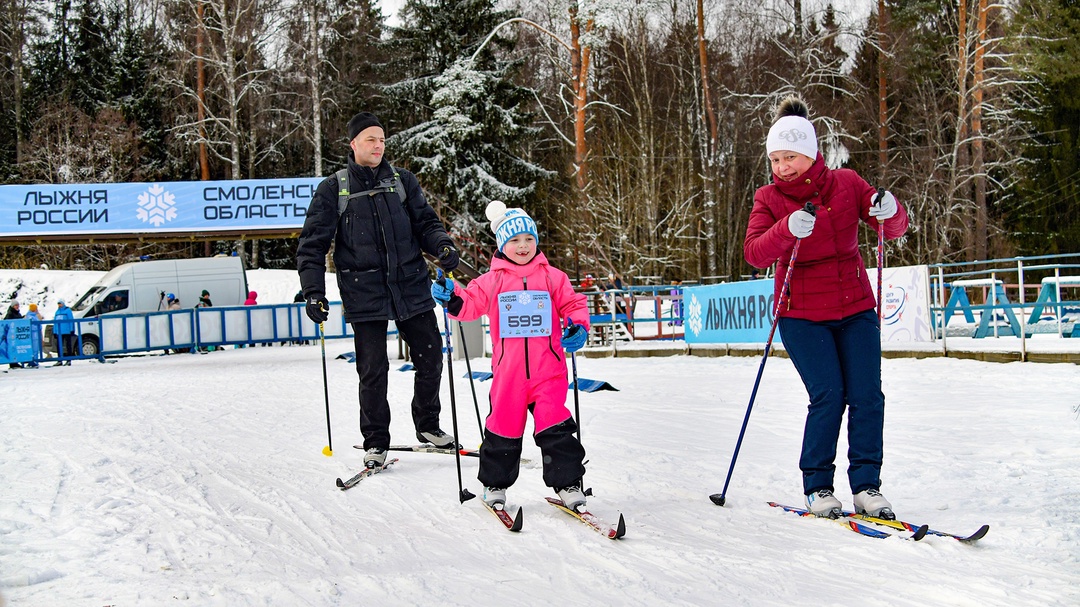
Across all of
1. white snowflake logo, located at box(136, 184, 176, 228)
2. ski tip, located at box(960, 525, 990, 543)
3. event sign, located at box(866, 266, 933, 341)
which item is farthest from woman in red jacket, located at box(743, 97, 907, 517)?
white snowflake logo, located at box(136, 184, 176, 228)

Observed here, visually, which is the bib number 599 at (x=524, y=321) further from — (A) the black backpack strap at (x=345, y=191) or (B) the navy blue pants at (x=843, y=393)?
(A) the black backpack strap at (x=345, y=191)

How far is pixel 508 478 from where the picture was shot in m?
4.05

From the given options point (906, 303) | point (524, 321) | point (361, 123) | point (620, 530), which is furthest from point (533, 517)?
point (906, 303)

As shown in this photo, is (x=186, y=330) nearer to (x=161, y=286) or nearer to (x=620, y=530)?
(x=161, y=286)

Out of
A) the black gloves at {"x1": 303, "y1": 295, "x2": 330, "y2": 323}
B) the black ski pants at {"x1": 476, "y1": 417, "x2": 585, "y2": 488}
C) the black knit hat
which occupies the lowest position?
the black ski pants at {"x1": 476, "y1": 417, "x2": 585, "y2": 488}

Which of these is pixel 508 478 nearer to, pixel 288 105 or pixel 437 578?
pixel 437 578

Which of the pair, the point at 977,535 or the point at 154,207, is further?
the point at 154,207

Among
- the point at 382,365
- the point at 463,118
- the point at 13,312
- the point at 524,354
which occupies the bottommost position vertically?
the point at 382,365

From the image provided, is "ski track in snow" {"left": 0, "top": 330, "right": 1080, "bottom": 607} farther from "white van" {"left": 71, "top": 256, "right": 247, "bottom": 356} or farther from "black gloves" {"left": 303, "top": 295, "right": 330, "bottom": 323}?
"white van" {"left": 71, "top": 256, "right": 247, "bottom": 356}

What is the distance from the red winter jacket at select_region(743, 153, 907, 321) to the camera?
12.8 feet

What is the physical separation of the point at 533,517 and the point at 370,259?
192 cm

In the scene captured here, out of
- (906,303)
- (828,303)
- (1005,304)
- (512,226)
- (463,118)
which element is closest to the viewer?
(828,303)

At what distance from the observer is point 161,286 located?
74.7 feet

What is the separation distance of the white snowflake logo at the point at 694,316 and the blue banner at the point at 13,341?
1248 cm
